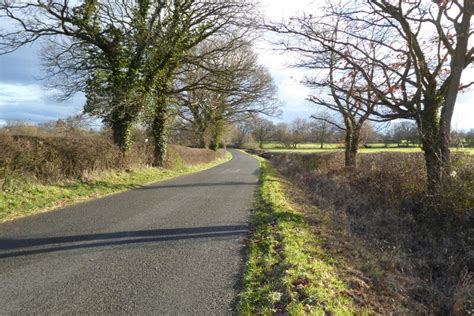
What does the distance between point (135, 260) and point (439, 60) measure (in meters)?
9.44

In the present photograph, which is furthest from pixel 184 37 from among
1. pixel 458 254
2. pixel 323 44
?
pixel 458 254

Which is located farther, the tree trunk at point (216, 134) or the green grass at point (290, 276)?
the tree trunk at point (216, 134)

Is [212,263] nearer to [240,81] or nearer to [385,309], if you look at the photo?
[385,309]

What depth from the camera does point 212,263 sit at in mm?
5141

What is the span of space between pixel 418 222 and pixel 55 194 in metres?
10.2

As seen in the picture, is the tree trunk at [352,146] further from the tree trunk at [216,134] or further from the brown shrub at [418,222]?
the tree trunk at [216,134]

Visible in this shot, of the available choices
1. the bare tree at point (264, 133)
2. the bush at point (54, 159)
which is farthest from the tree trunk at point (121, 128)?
the bare tree at point (264, 133)

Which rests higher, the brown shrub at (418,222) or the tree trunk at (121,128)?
the tree trunk at (121,128)

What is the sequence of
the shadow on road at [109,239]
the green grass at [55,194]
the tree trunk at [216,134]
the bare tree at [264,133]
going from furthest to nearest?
the bare tree at [264,133]
the tree trunk at [216,134]
the green grass at [55,194]
the shadow on road at [109,239]

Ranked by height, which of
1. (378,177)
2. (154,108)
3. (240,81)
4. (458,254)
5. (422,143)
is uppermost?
(240,81)

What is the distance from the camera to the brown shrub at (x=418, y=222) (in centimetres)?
523

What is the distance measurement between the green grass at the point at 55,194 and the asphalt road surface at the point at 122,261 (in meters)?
0.66

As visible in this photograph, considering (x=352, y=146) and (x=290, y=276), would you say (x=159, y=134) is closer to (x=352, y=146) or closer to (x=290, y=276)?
(x=352, y=146)

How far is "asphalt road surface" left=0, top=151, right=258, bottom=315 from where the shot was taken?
12.5 ft
